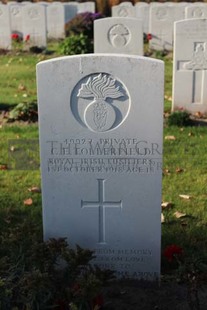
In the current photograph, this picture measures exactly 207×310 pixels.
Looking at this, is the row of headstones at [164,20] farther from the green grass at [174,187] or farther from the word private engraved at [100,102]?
the word private engraved at [100,102]

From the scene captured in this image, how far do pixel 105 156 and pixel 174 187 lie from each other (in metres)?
1.97

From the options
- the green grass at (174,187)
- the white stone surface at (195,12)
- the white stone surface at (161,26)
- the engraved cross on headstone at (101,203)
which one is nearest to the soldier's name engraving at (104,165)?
the engraved cross on headstone at (101,203)

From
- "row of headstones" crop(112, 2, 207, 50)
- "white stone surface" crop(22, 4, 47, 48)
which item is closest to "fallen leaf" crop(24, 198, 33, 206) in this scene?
"white stone surface" crop(22, 4, 47, 48)

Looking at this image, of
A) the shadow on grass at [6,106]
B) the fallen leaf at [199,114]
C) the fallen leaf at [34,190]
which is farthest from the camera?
the shadow on grass at [6,106]

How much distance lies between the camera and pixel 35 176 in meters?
5.96

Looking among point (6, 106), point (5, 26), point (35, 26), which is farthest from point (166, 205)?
point (35, 26)

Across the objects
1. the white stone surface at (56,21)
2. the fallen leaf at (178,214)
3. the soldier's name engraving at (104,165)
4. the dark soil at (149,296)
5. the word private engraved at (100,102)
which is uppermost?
the white stone surface at (56,21)

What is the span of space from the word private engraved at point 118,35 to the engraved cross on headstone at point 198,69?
1.74 metres

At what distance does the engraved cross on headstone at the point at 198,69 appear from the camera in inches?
315

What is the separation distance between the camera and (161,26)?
15.8 meters

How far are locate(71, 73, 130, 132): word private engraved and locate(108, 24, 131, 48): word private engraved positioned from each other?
603 centimetres

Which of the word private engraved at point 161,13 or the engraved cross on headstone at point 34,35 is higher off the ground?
the word private engraved at point 161,13

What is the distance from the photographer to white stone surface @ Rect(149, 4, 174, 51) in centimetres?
1579

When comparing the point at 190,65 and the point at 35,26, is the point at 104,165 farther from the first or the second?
the point at 35,26
